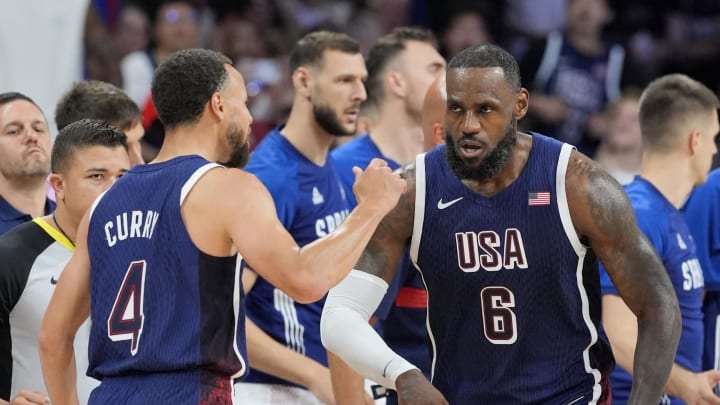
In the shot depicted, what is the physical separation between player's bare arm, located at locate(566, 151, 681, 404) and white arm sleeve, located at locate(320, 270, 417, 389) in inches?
31.4

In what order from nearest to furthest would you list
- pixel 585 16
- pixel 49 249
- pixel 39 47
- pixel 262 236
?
pixel 262 236 → pixel 49 249 → pixel 39 47 → pixel 585 16

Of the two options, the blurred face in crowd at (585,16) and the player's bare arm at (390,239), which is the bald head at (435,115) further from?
the blurred face in crowd at (585,16)

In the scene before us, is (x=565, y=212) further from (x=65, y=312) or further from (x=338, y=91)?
(x=338, y=91)

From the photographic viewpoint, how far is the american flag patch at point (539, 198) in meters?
4.72

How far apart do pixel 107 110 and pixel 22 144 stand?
430mm

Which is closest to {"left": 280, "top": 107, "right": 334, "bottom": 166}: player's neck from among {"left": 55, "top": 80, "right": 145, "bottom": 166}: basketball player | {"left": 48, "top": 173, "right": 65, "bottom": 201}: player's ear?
{"left": 55, "top": 80, "right": 145, "bottom": 166}: basketball player

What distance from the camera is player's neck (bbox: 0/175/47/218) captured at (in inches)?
243

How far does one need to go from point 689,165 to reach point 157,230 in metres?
3.37

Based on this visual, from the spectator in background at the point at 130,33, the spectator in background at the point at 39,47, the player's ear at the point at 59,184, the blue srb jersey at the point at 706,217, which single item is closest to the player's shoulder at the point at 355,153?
the blue srb jersey at the point at 706,217

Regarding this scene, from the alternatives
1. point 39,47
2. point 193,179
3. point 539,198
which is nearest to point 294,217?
point 539,198

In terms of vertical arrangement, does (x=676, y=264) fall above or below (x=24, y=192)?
below

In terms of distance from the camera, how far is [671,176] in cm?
668

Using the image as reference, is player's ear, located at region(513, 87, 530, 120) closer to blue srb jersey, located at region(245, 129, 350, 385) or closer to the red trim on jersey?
the red trim on jersey

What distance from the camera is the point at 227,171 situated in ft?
14.4
